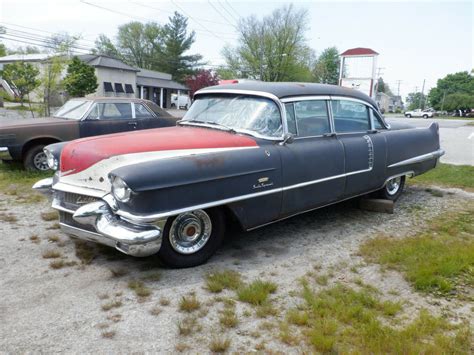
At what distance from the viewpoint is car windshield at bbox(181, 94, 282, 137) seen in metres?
4.19

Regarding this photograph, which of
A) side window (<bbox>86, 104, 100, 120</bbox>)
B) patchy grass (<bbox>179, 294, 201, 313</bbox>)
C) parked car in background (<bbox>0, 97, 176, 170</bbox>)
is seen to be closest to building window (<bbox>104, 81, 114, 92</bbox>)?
parked car in background (<bbox>0, 97, 176, 170</bbox>)

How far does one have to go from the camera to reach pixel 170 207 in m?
3.28

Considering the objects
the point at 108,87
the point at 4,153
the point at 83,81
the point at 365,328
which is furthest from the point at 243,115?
the point at 108,87

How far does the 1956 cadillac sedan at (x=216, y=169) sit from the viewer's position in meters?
3.24

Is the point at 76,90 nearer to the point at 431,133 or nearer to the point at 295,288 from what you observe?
the point at 431,133

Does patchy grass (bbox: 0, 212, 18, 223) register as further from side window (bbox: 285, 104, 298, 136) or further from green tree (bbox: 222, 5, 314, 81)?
green tree (bbox: 222, 5, 314, 81)

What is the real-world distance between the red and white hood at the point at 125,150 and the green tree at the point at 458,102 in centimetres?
9008

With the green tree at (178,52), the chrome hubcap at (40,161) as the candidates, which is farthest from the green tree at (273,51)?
the chrome hubcap at (40,161)

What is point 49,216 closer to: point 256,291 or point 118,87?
point 256,291

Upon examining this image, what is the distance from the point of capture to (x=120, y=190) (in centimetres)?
320

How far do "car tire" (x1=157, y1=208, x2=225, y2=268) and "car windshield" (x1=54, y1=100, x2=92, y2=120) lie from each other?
519 centimetres

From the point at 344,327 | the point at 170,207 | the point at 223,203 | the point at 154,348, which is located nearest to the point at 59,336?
the point at 154,348

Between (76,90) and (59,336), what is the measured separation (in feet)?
86.8

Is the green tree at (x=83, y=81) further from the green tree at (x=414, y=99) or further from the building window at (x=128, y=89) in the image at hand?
the green tree at (x=414, y=99)
